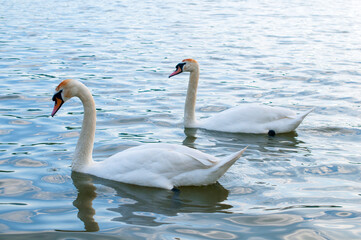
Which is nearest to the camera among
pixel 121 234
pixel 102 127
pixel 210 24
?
pixel 121 234

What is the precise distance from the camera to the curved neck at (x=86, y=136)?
7543mm

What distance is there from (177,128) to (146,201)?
3713 mm

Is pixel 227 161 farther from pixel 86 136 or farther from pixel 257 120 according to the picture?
pixel 257 120

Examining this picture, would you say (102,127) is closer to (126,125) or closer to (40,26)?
(126,125)

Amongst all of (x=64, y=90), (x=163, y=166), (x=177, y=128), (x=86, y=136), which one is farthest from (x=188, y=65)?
(x=163, y=166)

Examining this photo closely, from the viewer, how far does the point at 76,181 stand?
24.0ft

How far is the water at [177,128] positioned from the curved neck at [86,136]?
218mm

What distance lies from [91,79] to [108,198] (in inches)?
286

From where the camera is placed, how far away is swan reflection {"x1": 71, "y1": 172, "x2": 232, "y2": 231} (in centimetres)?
617

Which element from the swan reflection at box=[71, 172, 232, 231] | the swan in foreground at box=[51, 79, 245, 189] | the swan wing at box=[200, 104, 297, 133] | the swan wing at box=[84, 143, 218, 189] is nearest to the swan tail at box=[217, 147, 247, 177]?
the swan in foreground at box=[51, 79, 245, 189]

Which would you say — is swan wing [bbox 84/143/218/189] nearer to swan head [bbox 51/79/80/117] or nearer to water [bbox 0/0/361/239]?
water [bbox 0/0/361/239]

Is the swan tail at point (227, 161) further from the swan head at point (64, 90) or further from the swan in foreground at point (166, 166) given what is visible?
the swan head at point (64, 90)

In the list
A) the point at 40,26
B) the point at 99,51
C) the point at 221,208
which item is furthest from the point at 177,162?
the point at 40,26

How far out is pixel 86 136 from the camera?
7664 millimetres
